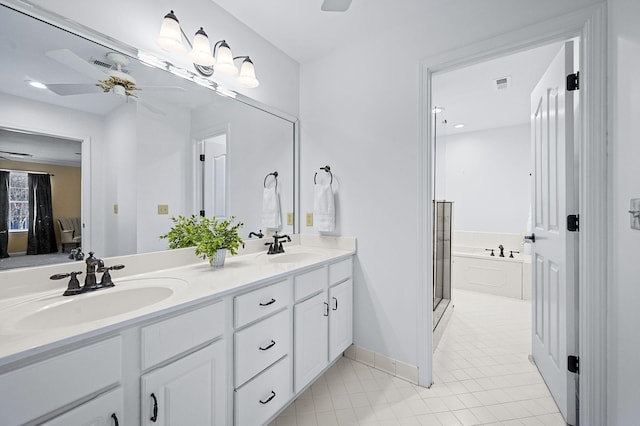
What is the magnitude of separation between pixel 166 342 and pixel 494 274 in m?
3.79

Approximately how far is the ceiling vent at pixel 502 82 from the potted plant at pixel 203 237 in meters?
2.78

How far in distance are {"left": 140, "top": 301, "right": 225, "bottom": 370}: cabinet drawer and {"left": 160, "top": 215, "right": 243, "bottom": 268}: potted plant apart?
47cm

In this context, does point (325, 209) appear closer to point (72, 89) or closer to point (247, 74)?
point (247, 74)

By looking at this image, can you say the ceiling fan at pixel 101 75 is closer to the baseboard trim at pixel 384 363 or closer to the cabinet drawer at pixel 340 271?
the cabinet drawer at pixel 340 271

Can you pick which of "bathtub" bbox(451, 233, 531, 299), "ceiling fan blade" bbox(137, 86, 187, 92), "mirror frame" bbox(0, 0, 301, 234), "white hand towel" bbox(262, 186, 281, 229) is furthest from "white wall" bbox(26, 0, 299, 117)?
"bathtub" bbox(451, 233, 531, 299)

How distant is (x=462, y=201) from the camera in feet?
15.2

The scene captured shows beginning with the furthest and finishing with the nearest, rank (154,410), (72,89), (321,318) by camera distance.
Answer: (321,318) < (72,89) < (154,410)

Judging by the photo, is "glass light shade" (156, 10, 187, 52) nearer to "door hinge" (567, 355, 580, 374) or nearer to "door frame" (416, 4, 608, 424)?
"door frame" (416, 4, 608, 424)

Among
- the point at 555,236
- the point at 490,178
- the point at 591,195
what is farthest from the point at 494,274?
the point at 591,195

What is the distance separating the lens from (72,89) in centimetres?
119

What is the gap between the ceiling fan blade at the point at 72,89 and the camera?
1142mm

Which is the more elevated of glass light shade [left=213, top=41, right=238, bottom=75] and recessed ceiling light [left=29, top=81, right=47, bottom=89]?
glass light shade [left=213, top=41, right=238, bottom=75]

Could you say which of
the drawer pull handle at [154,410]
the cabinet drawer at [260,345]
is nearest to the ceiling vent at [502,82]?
the cabinet drawer at [260,345]

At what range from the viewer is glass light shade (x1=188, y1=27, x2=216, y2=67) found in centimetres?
147
